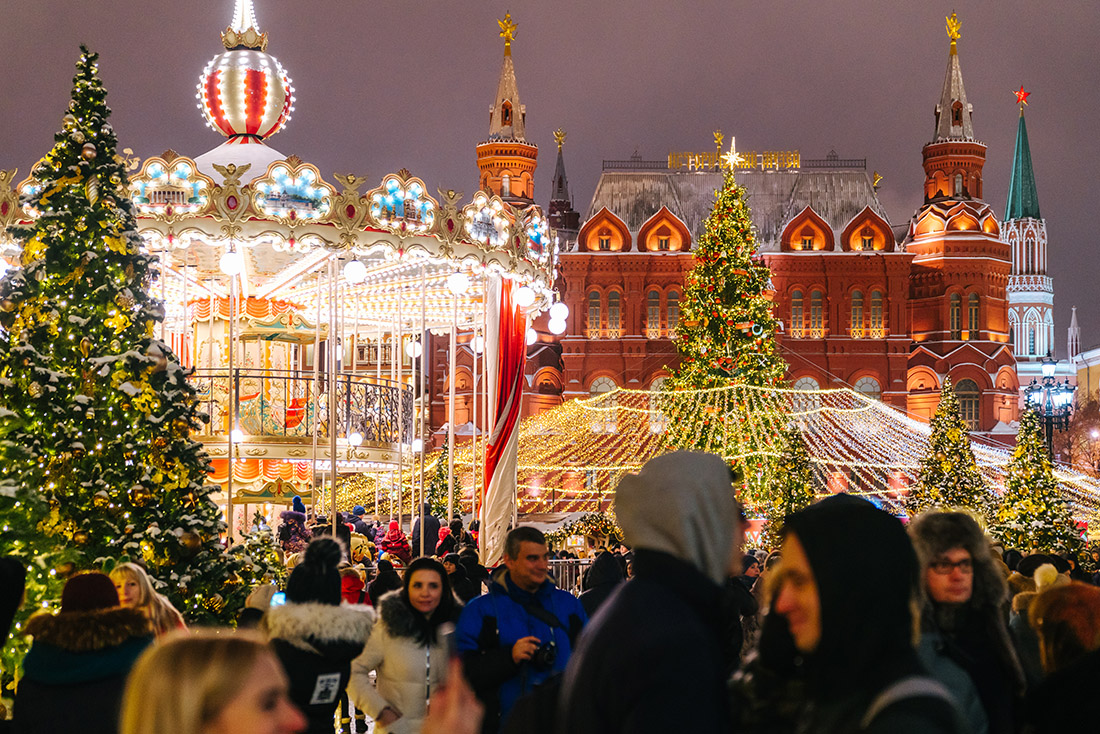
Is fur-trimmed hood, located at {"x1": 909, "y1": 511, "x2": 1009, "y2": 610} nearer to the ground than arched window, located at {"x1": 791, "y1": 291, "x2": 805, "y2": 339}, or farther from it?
nearer to the ground

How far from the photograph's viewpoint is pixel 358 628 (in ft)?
16.0

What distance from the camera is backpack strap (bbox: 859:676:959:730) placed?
7.12ft

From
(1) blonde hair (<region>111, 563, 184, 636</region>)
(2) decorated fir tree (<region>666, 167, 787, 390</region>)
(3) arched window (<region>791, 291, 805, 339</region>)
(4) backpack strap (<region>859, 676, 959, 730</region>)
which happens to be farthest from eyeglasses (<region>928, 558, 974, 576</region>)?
(3) arched window (<region>791, 291, 805, 339</region>)

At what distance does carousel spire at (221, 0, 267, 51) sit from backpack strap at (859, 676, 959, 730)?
12894 mm

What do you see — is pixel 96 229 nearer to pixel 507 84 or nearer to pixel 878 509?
pixel 878 509

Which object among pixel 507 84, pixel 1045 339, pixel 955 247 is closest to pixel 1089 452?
pixel 955 247

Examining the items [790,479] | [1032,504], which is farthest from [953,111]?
[1032,504]

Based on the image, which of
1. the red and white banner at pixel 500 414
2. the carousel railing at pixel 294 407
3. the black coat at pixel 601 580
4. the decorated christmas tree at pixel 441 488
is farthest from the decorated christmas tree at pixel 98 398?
the decorated christmas tree at pixel 441 488

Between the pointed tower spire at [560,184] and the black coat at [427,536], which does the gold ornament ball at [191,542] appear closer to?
the black coat at [427,536]

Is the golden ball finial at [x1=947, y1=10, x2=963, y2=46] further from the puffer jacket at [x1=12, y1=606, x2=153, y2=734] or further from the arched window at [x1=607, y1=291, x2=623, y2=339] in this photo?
the puffer jacket at [x1=12, y1=606, x2=153, y2=734]

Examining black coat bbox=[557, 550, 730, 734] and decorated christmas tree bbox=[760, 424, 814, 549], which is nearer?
black coat bbox=[557, 550, 730, 734]

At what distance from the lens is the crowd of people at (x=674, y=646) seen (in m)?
2.19

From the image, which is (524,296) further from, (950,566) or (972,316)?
(972,316)

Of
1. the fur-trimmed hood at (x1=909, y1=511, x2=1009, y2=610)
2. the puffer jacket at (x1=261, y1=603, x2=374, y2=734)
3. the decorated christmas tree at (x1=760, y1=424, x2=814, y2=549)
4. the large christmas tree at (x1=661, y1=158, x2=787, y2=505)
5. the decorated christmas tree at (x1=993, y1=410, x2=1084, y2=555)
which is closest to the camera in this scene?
the fur-trimmed hood at (x1=909, y1=511, x2=1009, y2=610)
